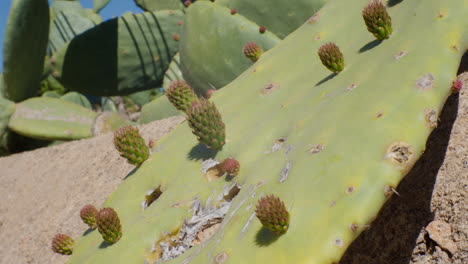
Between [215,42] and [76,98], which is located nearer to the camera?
[215,42]

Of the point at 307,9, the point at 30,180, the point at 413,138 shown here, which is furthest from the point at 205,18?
the point at 413,138

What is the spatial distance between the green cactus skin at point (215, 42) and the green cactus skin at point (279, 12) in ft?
0.17

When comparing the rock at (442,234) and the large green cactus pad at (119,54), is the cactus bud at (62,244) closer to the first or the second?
the rock at (442,234)

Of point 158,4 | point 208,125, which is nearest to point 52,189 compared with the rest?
point 158,4

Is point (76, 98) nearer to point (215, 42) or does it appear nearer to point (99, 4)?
point (99, 4)

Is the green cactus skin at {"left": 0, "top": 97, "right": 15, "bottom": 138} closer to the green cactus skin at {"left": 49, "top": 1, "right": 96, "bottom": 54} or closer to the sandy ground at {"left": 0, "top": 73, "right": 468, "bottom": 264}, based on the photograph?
the sandy ground at {"left": 0, "top": 73, "right": 468, "bottom": 264}

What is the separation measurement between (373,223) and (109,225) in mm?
795

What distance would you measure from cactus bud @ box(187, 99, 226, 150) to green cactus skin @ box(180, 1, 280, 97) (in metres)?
1.72

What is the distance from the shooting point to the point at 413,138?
1290 millimetres

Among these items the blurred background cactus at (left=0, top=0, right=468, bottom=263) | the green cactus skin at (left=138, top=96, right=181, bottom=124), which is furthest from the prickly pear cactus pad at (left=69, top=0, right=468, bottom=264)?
the green cactus skin at (left=138, top=96, right=181, bottom=124)

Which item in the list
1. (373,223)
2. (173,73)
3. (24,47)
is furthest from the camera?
(173,73)

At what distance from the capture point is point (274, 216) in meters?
1.28

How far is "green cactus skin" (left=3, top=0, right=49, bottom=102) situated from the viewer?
451 centimetres

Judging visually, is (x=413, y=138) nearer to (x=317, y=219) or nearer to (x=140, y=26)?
(x=317, y=219)
